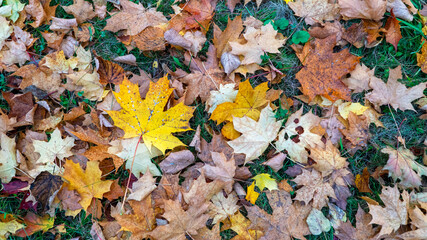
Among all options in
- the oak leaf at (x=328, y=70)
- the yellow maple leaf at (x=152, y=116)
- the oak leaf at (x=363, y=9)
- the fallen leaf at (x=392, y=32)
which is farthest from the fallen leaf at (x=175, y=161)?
the fallen leaf at (x=392, y=32)

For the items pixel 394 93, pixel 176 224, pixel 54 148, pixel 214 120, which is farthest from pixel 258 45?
pixel 54 148

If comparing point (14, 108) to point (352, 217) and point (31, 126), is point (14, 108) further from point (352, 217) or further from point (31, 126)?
point (352, 217)

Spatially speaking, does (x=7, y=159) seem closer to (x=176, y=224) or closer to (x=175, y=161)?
(x=175, y=161)

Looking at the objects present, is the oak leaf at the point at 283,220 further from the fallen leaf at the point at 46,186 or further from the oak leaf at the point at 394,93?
the fallen leaf at the point at 46,186

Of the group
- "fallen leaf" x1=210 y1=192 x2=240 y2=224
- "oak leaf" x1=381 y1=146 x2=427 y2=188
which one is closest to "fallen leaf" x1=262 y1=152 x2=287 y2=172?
"fallen leaf" x1=210 y1=192 x2=240 y2=224

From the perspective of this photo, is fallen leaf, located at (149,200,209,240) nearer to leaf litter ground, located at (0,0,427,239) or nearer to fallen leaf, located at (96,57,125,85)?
leaf litter ground, located at (0,0,427,239)

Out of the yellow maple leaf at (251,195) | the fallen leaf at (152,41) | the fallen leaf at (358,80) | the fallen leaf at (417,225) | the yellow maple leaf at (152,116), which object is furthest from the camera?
the fallen leaf at (152,41)
